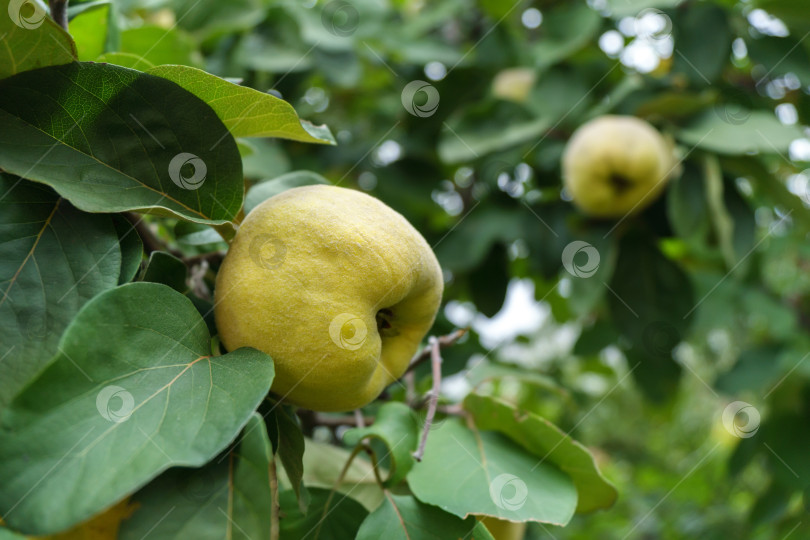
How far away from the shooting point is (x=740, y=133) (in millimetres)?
1438

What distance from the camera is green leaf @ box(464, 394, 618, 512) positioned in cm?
75

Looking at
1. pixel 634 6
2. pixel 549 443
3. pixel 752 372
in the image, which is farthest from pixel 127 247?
pixel 752 372

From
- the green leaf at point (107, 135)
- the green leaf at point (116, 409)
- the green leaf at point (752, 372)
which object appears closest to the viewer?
the green leaf at point (116, 409)

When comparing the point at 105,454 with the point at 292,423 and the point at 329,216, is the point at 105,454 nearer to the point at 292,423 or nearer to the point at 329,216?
the point at 292,423

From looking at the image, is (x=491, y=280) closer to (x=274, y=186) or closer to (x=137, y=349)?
(x=274, y=186)

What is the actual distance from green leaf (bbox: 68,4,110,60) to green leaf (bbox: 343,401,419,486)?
0.62m

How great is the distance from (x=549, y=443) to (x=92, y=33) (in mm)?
806

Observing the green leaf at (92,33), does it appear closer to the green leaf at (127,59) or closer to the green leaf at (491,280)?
the green leaf at (127,59)

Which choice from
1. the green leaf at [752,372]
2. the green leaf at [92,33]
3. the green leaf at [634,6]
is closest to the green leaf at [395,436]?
the green leaf at [92,33]

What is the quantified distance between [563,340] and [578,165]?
1.71 metres

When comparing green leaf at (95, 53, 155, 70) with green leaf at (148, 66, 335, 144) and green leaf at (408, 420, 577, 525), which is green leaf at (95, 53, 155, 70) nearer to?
green leaf at (148, 66, 335, 144)

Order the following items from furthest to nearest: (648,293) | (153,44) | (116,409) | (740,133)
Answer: (648,293), (740,133), (153,44), (116,409)

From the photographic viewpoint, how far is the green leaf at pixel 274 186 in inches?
29.6

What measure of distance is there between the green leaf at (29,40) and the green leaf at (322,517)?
493 millimetres
